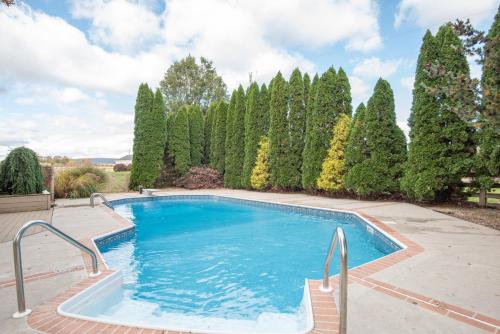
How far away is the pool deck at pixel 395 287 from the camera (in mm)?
2365

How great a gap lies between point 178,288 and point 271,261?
72.1 inches

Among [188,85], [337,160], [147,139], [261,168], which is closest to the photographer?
[337,160]

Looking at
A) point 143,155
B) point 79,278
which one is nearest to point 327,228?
point 79,278

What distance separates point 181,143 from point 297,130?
8.06 meters

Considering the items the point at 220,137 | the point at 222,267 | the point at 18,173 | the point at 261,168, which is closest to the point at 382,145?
the point at 261,168

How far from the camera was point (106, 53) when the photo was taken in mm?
12602

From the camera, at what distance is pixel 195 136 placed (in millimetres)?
19469

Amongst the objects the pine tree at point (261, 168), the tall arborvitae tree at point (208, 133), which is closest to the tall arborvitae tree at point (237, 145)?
the pine tree at point (261, 168)

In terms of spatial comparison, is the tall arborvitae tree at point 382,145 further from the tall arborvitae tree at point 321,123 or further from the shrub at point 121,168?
the shrub at point 121,168

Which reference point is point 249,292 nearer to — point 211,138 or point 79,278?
point 79,278

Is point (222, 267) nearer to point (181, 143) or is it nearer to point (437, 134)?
point (437, 134)

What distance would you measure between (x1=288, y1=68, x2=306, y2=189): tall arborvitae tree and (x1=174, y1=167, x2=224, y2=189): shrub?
19.0ft

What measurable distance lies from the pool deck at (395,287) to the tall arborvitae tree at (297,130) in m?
8.79

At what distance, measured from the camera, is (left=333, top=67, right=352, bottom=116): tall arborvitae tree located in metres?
12.9
